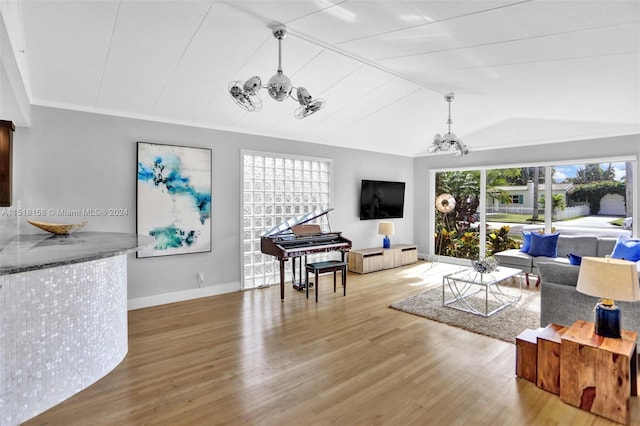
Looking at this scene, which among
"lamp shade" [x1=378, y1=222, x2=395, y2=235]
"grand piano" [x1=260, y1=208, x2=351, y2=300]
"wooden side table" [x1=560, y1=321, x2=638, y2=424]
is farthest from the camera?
"lamp shade" [x1=378, y1=222, x2=395, y2=235]

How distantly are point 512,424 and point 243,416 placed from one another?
1.73 m

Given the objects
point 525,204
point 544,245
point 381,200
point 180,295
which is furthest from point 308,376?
point 525,204

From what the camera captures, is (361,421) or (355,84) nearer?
(361,421)

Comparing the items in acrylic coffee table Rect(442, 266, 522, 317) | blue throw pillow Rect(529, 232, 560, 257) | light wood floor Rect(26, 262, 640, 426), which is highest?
blue throw pillow Rect(529, 232, 560, 257)

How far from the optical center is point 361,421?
2260 millimetres

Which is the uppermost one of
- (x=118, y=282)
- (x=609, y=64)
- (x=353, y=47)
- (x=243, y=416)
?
(x=353, y=47)

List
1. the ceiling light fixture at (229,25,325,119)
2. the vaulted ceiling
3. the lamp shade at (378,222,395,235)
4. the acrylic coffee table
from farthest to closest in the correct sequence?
the lamp shade at (378,222,395,235)
the acrylic coffee table
the ceiling light fixture at (229,25,325,119)
the vaulted ceiling

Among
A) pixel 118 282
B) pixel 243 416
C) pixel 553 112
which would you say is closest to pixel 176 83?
pixel 118 282

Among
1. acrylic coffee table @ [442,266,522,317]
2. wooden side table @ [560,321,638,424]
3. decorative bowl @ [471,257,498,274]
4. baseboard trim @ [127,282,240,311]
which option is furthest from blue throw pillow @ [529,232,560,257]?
baseboard trim @ [127,282,240,311]

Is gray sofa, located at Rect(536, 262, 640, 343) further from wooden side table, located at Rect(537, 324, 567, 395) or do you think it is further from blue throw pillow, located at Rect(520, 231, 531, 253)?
blue throw pillow, located at Rect(520, 231, 531, 253)

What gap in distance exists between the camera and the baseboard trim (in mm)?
4492

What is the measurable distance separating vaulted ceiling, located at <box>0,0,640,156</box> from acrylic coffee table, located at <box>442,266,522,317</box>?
2.36m

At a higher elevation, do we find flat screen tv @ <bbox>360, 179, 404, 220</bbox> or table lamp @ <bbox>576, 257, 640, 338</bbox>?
flat screen tv @ <bbox>360, 179, 404, 220</bbox>

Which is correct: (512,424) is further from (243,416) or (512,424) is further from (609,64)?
(609,64)
